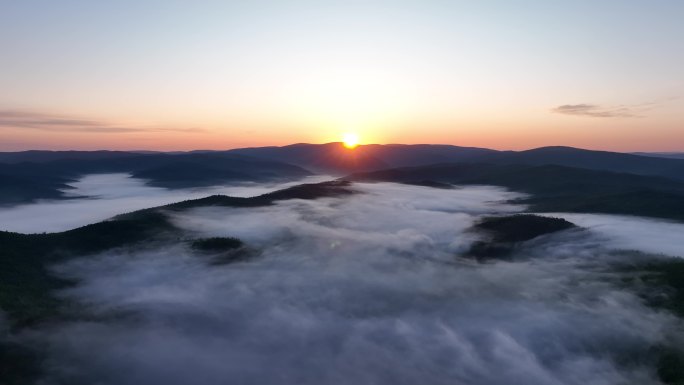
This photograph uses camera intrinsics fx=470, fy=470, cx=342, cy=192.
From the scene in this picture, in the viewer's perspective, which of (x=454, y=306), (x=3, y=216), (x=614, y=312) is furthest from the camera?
(x=3, y=216)

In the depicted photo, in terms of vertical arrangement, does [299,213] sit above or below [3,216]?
above

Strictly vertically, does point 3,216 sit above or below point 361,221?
below

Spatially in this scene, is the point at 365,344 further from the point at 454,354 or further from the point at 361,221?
the point at 361,221

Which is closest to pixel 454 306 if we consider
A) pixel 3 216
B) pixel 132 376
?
pixel 132 376

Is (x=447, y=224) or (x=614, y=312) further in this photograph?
(x=447, y=224)

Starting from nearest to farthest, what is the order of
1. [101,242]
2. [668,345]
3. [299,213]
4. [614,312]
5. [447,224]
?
1. [668,345]
2. [614,312]
3. [101,242]
4. [447,224]
5. [299,213]

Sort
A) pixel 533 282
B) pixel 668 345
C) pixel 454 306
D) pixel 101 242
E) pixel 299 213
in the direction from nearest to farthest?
pixel 668 345, pixel 454 306, pixel 533 282, pixel 101 242, pixel 299 213

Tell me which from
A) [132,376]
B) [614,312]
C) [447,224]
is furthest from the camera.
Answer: [447,224]

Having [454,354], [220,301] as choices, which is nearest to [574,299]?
[454,354]

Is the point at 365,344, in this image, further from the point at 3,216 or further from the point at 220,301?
the point at 3,216
